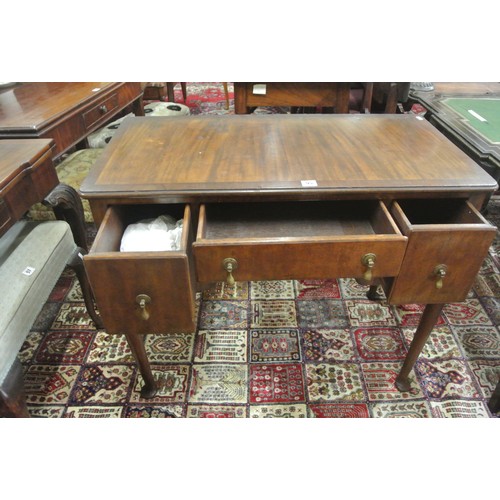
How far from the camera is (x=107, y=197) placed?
77 centimetres

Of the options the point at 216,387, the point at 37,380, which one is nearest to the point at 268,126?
the point at 216,387

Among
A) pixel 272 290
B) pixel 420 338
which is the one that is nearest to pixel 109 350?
pixel 272 290

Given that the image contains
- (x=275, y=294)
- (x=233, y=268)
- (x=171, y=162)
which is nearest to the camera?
(x=233, y=268)

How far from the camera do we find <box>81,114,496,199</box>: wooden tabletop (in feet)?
2.55

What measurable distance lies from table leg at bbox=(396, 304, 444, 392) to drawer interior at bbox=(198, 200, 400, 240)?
0.24 meters

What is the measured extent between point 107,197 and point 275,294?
2.60 feet

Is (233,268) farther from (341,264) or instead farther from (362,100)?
(362,100)

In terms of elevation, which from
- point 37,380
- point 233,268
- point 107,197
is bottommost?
point 37,380

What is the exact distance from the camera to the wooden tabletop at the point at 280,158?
0.78m

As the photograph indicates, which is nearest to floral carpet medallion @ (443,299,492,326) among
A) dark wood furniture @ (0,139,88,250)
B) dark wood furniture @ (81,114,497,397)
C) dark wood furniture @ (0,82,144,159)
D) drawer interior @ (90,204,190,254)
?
dark wood furniture @ (81,114,497,397)

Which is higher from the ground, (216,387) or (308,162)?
(308,162)

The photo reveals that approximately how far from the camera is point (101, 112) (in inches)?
63.0

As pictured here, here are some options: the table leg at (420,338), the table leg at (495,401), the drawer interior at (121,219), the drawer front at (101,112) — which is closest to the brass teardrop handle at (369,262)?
the table leg at (420,338)

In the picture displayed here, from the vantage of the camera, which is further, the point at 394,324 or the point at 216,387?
the point at 394,324
